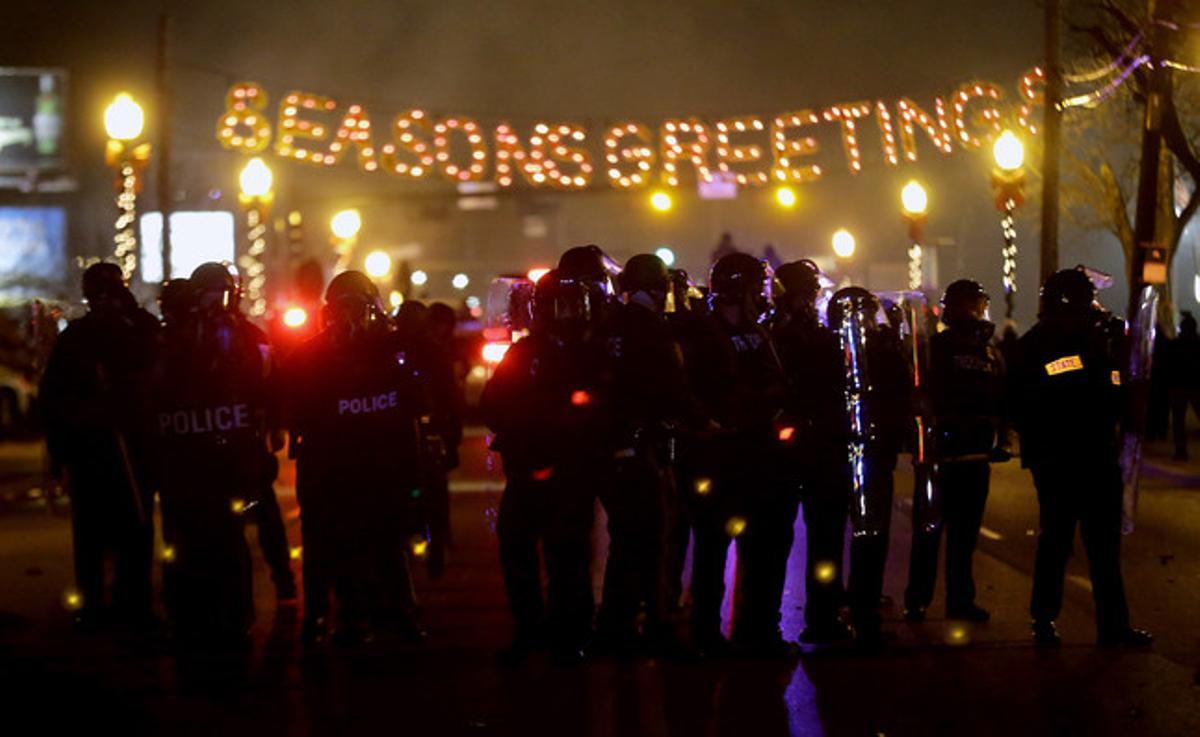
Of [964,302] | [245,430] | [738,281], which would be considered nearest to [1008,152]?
[964,302]

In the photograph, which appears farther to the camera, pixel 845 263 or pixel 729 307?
pixel 845 263

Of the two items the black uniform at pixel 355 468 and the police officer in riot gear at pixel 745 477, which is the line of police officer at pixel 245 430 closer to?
the black uniform at pixel 355 468

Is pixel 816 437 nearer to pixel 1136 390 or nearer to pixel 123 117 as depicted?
pixel 1136 390

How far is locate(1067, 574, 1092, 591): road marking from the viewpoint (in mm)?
9820

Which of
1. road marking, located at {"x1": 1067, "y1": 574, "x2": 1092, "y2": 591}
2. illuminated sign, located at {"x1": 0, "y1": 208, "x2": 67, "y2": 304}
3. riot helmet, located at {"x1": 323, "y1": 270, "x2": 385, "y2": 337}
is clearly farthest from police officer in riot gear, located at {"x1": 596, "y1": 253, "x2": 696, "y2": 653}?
illuminated sign, located at {"x1": 0, "y1": 208, "x2": 67, "y2": 304}

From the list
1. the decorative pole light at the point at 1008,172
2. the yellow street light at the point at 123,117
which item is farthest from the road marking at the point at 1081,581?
the yellow street light at the point at 123,117

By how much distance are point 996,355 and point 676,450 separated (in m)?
1.87

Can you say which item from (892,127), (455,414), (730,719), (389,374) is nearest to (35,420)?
(892,127)

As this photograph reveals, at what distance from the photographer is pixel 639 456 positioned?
745 cm

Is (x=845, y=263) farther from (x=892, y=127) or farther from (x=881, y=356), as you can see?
(x=881, y=356)

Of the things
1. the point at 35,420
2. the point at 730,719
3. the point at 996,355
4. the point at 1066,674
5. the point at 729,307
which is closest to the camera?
the point at 730,719

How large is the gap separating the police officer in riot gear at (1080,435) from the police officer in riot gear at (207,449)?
3.95 meters

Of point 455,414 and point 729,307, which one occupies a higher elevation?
point 729,307

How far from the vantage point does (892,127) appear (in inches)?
961
